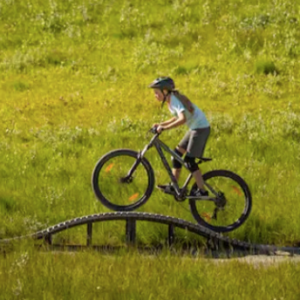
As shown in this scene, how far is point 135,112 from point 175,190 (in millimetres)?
7453

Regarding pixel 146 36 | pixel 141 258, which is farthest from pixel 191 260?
pixel 146 36

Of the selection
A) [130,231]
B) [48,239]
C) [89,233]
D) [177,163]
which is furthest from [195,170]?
[48,239]

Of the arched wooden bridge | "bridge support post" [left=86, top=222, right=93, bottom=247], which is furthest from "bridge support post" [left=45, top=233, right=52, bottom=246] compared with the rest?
"bridge support post" [left=86, top=222, right=93, bottom=247]

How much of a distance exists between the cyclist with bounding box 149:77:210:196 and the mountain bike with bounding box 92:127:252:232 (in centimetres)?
11

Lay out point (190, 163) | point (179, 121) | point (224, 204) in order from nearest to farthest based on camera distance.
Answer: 1. point (179, 121)
2. point (190, 163)
3. point (224, 204)

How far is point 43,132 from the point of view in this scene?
1614 cm

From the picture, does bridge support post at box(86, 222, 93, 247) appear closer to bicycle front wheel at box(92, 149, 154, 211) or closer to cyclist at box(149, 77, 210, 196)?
bicycle front wheel at box(92, 149, 154, 211)

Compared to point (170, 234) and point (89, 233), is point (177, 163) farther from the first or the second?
point (89, 233)

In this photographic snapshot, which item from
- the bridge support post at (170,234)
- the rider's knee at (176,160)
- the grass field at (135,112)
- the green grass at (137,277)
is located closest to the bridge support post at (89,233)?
the grass field at (135,112)

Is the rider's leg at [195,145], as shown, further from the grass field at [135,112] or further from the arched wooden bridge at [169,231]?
the grass field at [135,112]

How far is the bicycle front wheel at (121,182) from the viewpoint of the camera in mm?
10250

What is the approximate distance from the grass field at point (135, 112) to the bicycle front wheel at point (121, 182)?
0.33 m

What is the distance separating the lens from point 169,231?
1023 centimetres

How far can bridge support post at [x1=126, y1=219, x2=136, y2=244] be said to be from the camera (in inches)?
402
